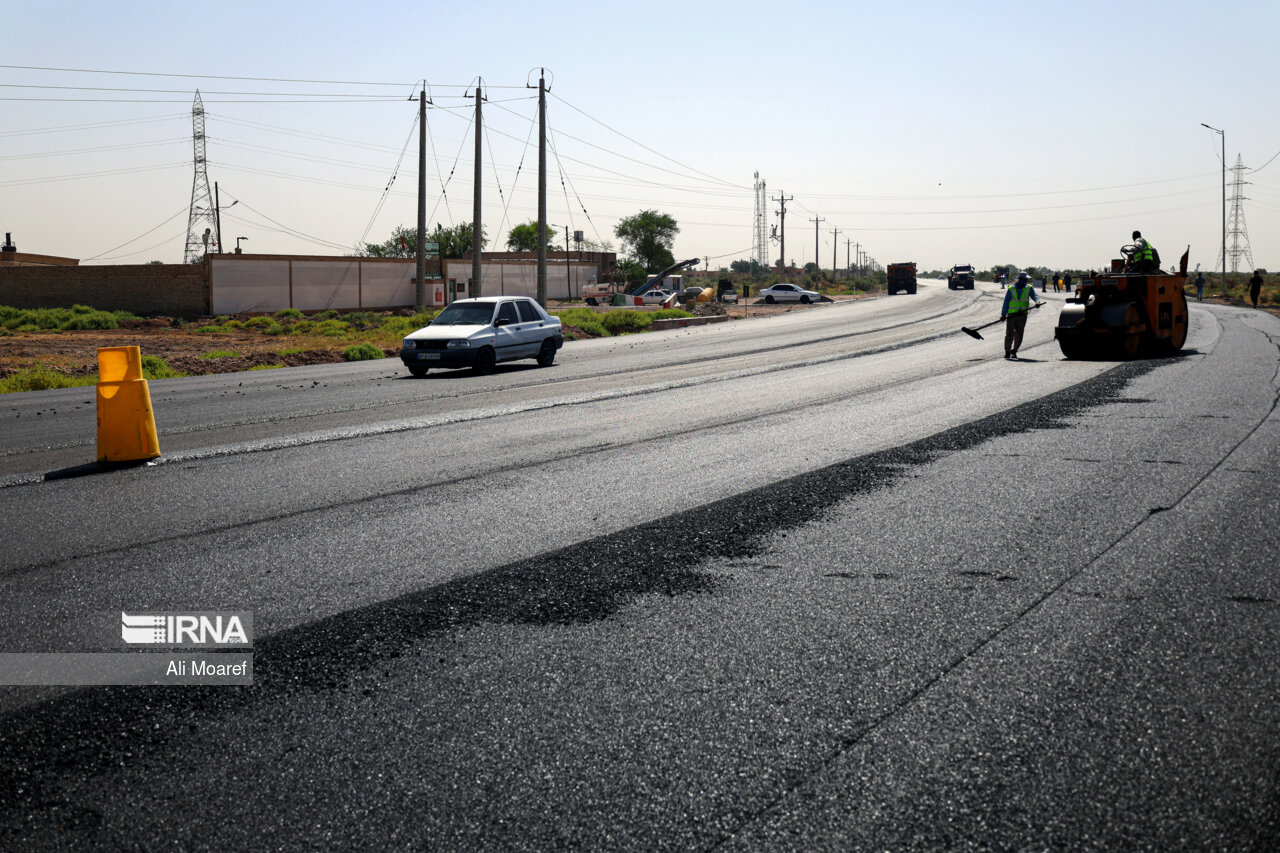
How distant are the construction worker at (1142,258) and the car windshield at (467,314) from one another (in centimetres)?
1333

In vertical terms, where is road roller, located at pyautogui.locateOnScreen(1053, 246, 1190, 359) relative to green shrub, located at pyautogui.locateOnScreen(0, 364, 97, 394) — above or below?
above

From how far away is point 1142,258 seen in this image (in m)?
20.6

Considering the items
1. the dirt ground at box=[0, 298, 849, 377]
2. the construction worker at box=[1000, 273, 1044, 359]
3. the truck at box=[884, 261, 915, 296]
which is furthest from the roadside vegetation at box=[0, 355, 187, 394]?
the truck at box=[884, 261, 915, 296]

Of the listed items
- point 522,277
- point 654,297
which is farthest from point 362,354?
point 522,277

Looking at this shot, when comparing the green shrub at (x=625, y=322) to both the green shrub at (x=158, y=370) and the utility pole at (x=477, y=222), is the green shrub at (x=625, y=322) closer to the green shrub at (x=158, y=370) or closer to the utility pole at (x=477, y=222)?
the utility pole at (x=477, y=222)

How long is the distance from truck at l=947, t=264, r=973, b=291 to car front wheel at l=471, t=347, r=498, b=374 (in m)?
73.0

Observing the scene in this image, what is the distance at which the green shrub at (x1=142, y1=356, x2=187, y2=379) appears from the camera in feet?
76.4

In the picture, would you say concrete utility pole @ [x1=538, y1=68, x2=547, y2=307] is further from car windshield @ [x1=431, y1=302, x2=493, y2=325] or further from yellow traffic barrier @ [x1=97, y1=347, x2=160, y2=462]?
yellow traffic barrier @ [x1=97, y1=347, x2=160, y2=462]

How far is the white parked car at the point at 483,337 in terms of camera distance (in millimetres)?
20531

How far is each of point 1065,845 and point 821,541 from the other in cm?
370

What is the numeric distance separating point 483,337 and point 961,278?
76.1 meters

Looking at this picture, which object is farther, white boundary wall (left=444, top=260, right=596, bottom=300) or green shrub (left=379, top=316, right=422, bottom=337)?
white boundary wall (left=444, top=260, right=596, bottom=300)

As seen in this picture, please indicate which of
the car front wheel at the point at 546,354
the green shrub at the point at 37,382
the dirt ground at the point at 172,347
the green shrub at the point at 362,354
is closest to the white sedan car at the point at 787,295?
the dirt ground at the point at 172,347

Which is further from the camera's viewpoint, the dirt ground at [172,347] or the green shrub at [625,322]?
the green shrub at [625,322]
